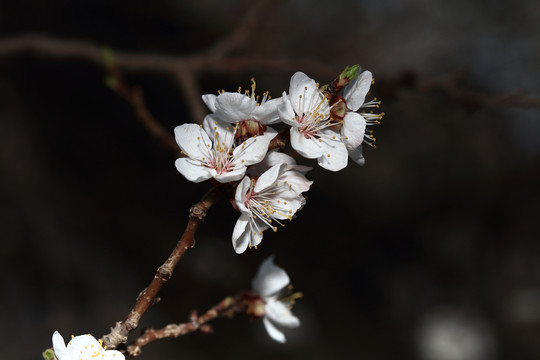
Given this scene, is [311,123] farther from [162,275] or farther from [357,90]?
[162,275]

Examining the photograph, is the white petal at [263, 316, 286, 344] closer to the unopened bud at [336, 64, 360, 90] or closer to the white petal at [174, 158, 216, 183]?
the white petal at [174, 158, 216, 183]

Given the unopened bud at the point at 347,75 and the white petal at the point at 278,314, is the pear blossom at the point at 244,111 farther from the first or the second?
the white petal at the point at 278,314

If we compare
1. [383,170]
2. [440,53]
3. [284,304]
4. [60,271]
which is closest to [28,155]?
[60,271]

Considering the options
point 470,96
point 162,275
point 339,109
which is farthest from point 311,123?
point 470,96

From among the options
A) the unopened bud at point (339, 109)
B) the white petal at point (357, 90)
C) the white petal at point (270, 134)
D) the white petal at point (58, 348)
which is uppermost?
the white petal at point (357, 90)

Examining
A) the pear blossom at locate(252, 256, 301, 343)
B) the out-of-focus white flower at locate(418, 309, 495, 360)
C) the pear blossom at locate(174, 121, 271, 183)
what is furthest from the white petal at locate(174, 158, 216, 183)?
the out-of-focus white flower at locate(418, 309, 495, 360)

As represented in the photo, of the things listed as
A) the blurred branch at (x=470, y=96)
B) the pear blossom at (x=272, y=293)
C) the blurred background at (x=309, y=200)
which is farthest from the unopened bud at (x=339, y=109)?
the blurred background at (x=309, y=200)
